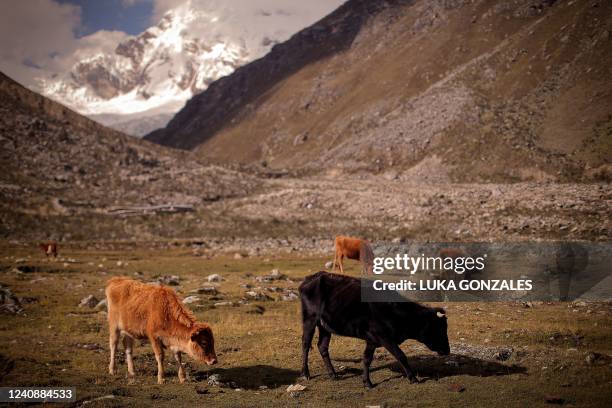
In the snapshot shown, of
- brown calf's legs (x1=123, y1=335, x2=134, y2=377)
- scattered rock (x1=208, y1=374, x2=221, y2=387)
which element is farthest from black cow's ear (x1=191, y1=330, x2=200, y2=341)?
brown calf's legs (x1=123, y1=335, x2=134, y2=377)

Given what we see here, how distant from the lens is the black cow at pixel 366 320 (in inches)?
563

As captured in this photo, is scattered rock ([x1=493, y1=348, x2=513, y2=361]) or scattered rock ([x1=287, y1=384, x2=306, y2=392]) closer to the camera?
scattered rock ([x1=287, y1=384, x2=306, y2=392])

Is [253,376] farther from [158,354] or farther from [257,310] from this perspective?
[257,310]

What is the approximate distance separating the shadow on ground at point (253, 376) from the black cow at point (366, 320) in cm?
88

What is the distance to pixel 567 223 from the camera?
164 ft

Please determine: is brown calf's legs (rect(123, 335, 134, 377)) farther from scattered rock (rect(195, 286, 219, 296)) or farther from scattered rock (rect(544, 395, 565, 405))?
scattered rock (rect(195, 286, 219, 296))

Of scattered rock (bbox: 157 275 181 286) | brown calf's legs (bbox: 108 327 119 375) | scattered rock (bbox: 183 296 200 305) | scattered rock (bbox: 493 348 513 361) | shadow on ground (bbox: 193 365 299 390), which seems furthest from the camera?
scattered rock (bbox: 157 275 181 286)

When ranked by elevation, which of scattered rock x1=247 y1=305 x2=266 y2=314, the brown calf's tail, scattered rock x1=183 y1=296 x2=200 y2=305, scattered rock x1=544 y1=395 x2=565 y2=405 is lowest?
scattered rock x1=544 y1=395 x2=565 y2=405

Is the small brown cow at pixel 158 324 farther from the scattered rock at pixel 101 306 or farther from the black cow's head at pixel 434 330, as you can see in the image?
the scattered rock at pixel 101 306

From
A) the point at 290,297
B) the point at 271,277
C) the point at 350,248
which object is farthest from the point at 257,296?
the point at 350,248

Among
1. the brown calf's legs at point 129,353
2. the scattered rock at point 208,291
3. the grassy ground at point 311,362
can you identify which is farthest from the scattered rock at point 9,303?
the brown calf's legs at point 129,353

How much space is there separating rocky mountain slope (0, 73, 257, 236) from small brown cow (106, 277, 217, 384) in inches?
2073

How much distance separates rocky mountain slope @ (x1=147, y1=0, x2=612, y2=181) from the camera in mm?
87375

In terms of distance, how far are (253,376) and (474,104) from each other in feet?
341
